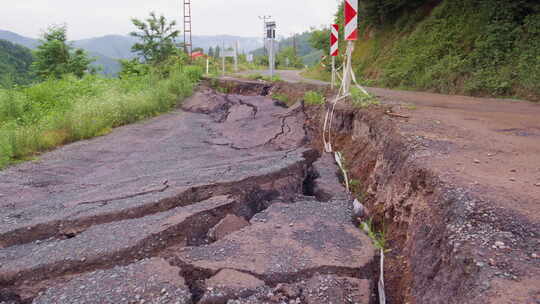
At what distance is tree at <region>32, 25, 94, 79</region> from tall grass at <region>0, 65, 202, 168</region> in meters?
7.66

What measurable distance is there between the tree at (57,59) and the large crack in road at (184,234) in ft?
56.8

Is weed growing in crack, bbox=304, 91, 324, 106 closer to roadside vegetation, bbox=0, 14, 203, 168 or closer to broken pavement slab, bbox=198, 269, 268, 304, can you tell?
roadside vegetation, bbox=0, 14, 203, 168

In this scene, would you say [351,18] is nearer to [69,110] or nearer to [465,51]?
[465,51]

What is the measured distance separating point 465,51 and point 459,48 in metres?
A: 0.29

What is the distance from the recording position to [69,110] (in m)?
8.39

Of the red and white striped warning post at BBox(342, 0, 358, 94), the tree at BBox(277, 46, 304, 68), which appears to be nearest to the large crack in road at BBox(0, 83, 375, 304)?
the red and white striped warning post at BBox(342, 0, 358, 94)

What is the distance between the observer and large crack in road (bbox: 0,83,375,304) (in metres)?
2.09

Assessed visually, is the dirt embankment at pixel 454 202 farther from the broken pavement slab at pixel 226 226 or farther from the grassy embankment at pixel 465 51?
the grassy embankment at pixel 465 51

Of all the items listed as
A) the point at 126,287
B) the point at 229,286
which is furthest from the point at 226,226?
the point at 126,287

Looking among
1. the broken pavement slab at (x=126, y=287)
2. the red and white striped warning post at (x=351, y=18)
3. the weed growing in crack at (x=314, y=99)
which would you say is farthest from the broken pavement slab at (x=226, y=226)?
the weed growing in crack at (x=314, y=99)

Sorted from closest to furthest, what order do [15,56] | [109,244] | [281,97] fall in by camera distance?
[109,244] → [281,97] → [15,56]

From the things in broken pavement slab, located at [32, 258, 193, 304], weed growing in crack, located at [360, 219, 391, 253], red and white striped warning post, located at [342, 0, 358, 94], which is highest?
red and white striped warning post, located at [342, 0, 358, 94]

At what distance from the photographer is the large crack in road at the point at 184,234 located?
2088 mm

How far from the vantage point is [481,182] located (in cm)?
225
